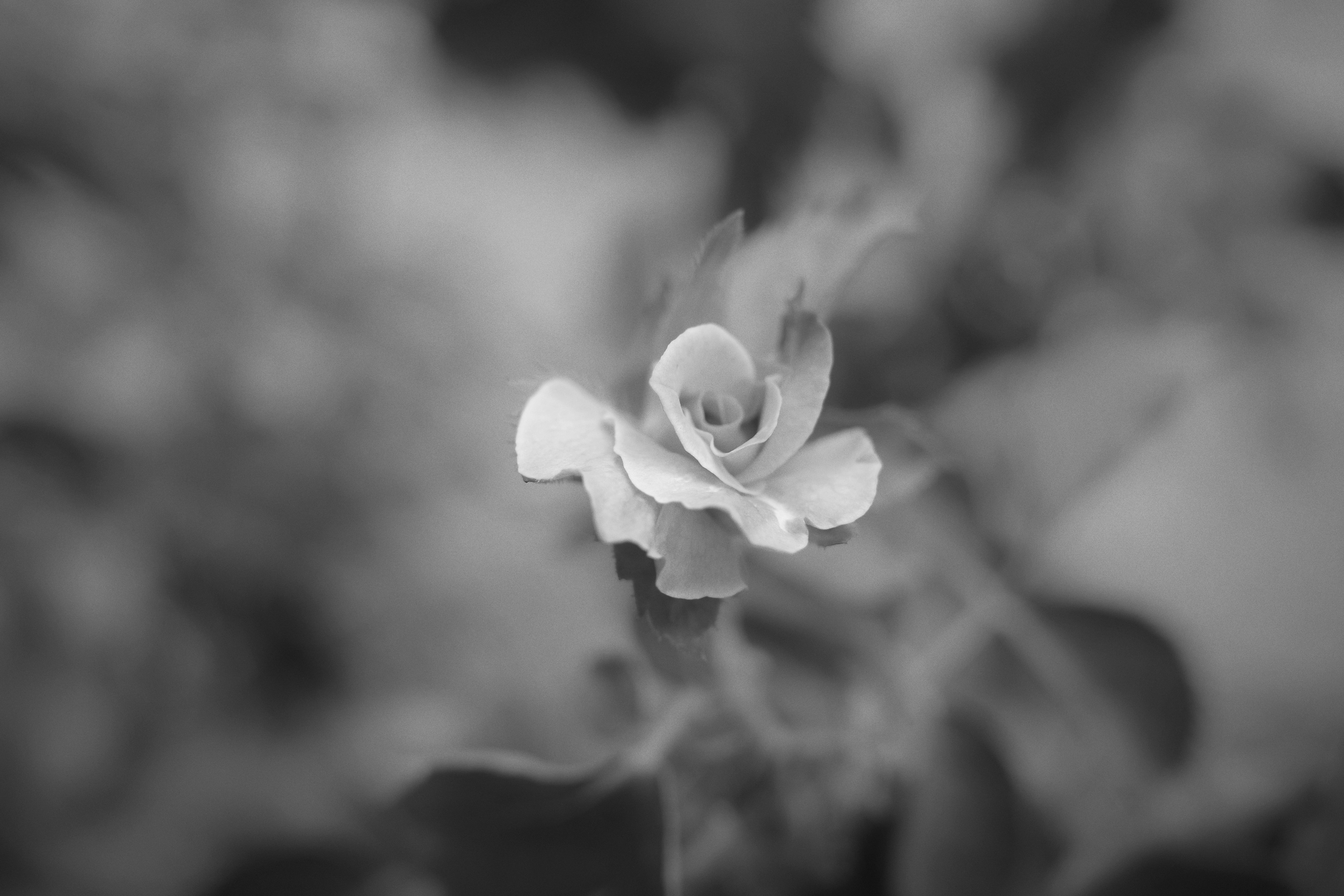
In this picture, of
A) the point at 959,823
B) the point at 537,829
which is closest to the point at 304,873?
the point at 537,829

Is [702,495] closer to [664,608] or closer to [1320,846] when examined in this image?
[664,608]

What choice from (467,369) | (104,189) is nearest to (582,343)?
(467,369)

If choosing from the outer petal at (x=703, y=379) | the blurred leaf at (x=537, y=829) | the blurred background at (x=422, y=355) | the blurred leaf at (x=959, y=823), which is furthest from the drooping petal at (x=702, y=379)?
the blurred background at (x=422, y=355)

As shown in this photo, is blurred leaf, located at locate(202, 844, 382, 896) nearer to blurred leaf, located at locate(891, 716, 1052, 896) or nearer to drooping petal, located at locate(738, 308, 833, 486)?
blurred leaf, located at locate(891, 716, 1052, 896)

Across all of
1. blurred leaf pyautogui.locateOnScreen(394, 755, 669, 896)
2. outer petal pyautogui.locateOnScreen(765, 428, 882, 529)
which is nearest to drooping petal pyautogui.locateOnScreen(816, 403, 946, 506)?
outer petal pyautogui.locateOnScreen(765, 428, 882, 529)

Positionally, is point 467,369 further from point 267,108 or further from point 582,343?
point 267,108

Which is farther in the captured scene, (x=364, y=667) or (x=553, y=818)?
(x=364, y=667)
